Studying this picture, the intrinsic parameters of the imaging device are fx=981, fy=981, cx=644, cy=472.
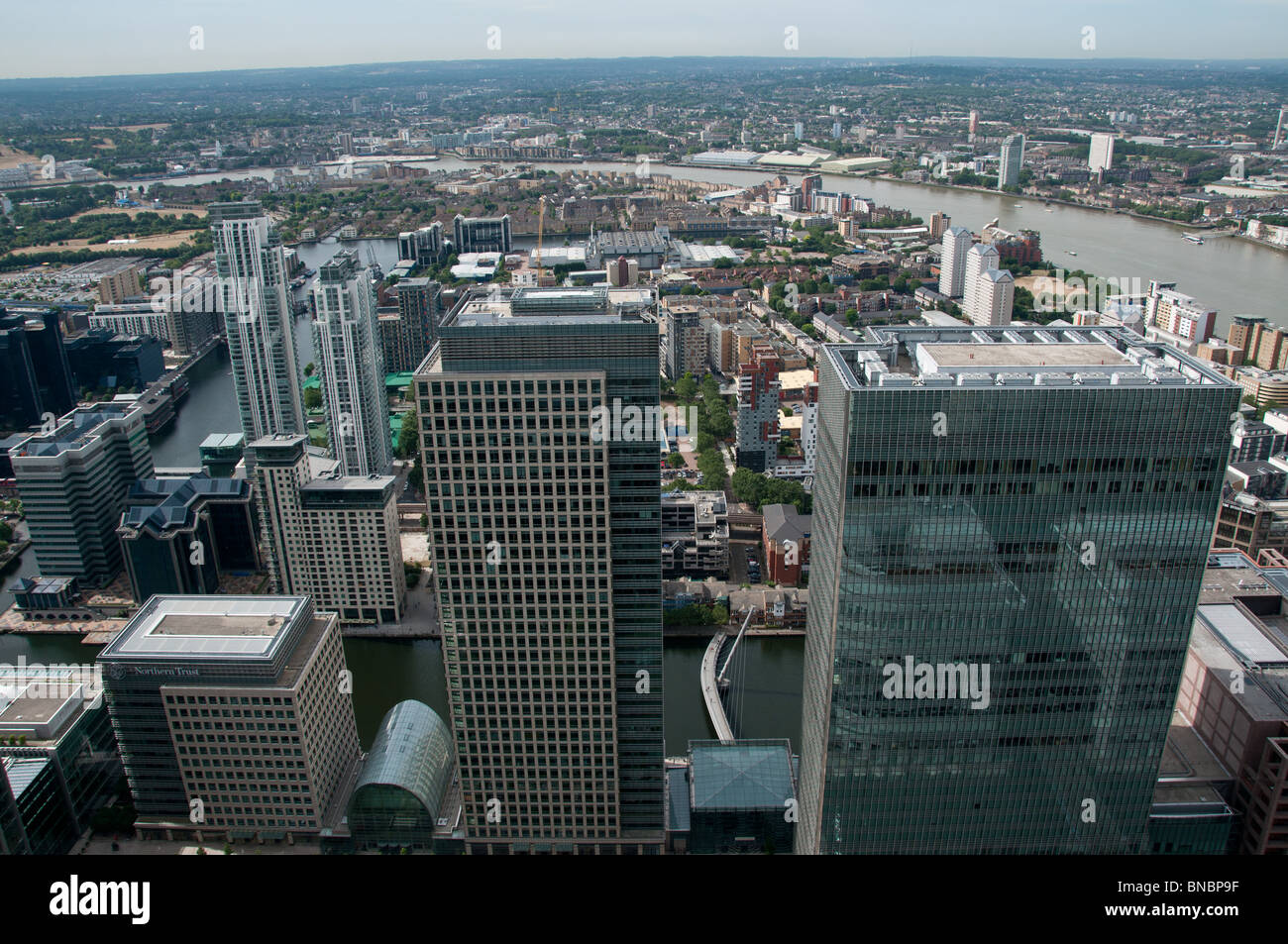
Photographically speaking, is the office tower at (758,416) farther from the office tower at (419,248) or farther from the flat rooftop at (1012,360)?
the office tower at (419,248)

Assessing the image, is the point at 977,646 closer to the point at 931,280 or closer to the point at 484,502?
the point at 484,502

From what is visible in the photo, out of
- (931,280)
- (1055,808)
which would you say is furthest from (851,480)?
(931,280)

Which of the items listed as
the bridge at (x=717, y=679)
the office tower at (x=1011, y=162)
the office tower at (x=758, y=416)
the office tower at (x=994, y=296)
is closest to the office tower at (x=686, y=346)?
the office tower at (x=758, y=416)

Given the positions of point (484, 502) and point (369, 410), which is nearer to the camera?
point (484, 502)

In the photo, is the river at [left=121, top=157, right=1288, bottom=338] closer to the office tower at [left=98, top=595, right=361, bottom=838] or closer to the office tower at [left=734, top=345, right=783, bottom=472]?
the office tower at [left=734, top=345, right=783, bottom=472]

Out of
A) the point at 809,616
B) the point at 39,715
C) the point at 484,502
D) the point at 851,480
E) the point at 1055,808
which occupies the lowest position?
the point at 39,715

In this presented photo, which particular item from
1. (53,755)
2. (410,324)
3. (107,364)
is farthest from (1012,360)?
(107,364)
